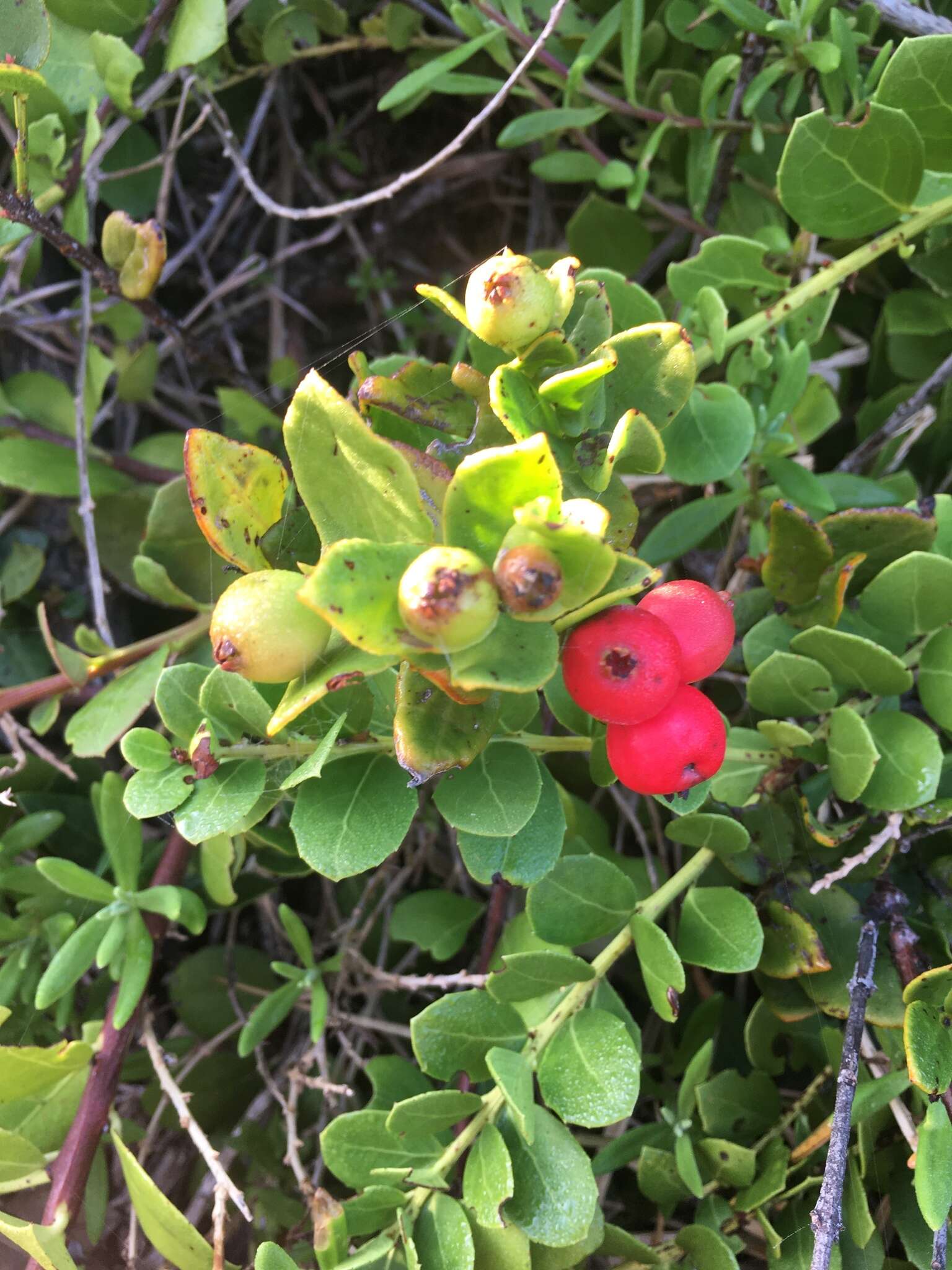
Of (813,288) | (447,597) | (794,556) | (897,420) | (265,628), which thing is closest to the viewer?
(447,597)

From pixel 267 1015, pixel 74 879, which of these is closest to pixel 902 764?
pixel 267 1015

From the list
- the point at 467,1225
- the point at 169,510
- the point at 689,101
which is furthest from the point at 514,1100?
the point at 689,101

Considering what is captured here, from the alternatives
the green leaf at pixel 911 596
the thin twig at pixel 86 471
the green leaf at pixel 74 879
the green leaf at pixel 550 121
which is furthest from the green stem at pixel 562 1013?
the green leaf at pixel 550 121

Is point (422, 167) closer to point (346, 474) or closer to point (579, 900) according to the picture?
point (346, 474)

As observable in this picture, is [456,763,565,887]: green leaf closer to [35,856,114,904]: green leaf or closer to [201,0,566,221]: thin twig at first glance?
[35,856,114,904]: green leaf

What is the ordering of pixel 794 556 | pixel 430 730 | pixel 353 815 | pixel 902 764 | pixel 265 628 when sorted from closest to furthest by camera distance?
pixel 265 628 → pixel 430 730 → pixel 353 815 → pixel 902 764 → pixel 794 556

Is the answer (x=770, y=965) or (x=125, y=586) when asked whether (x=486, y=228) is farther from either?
(x=770, y=965)
